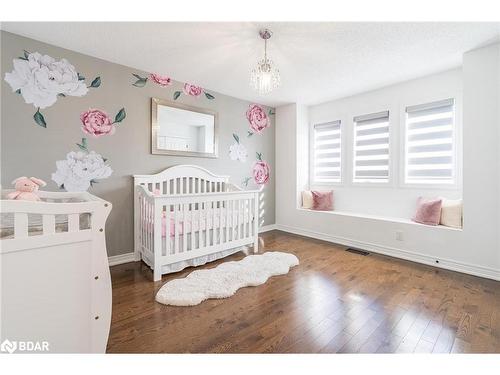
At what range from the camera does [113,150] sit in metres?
2.53

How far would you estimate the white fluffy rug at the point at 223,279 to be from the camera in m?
1.80

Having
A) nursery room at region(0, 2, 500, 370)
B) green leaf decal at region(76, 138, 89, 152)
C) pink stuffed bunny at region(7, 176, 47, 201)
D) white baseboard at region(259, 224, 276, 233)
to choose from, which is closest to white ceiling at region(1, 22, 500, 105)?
nursery room at region(0, 2, 500, 370)

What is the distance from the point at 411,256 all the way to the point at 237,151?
8.75 ft

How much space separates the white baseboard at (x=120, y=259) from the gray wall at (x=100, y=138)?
0.05 m

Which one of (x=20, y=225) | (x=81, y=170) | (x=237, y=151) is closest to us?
(x=20, y=225)

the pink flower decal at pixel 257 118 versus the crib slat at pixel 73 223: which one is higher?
the pink flower decal at pixel 257 118

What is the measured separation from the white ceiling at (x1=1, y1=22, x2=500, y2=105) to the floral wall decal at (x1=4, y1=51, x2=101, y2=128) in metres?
0.19

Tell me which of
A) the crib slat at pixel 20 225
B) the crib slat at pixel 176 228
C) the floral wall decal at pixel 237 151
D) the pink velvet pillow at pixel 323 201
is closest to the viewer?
the crib slat at pixel 20 225

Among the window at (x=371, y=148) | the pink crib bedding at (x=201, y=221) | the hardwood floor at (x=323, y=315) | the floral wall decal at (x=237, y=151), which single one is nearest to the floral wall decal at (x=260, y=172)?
the floral wall decal at (x=237, y=151)

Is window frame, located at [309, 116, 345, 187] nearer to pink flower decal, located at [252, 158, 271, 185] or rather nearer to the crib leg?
pink flower decal, located at [252, 158, 271, 185]

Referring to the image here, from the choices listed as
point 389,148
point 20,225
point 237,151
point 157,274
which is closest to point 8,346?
point 20,225

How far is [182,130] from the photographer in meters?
3.06

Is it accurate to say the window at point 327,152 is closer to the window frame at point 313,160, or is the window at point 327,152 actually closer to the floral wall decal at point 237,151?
the window frame at point 313,160

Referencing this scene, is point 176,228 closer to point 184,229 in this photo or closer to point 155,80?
point 184,229
